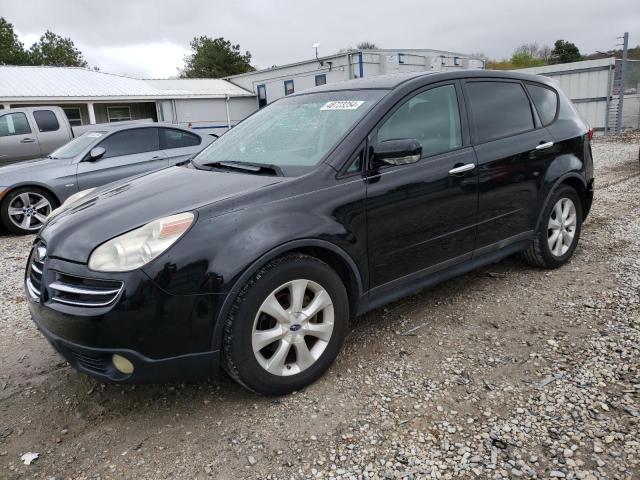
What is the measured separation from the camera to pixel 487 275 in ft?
14.3

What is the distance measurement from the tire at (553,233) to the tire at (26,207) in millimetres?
6509

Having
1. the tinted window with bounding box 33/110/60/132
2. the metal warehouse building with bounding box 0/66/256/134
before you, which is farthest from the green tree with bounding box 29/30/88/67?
the tinted window with bounding box 33/110/60/132

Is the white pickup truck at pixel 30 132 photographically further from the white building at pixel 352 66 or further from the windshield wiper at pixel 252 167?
the white building at pixel 352 66

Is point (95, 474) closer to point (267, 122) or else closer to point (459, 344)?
point (459, 344)

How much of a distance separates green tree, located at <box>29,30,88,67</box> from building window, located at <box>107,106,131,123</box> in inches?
1380

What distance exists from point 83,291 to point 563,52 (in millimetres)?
57762

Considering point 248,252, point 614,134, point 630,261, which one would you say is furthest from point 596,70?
point 248,252

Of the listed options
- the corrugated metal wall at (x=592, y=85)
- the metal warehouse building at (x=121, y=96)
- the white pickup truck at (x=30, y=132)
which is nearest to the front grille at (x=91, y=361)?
the white pickup truck at (x=30, y=132)

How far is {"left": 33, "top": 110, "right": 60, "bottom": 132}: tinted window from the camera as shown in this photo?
10.0 metres

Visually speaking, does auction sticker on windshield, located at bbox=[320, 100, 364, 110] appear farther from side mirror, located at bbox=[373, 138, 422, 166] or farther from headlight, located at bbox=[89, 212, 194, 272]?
headlight, located at bbox=[89, 212, 194, 272]

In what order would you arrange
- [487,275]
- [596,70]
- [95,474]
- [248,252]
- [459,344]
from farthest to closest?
[596,70] < [487,275] < [459,344] < [248,252] < [95,474]

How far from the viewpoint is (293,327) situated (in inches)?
102

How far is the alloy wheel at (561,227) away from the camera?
4.20 metres

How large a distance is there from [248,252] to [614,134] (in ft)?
56.3
